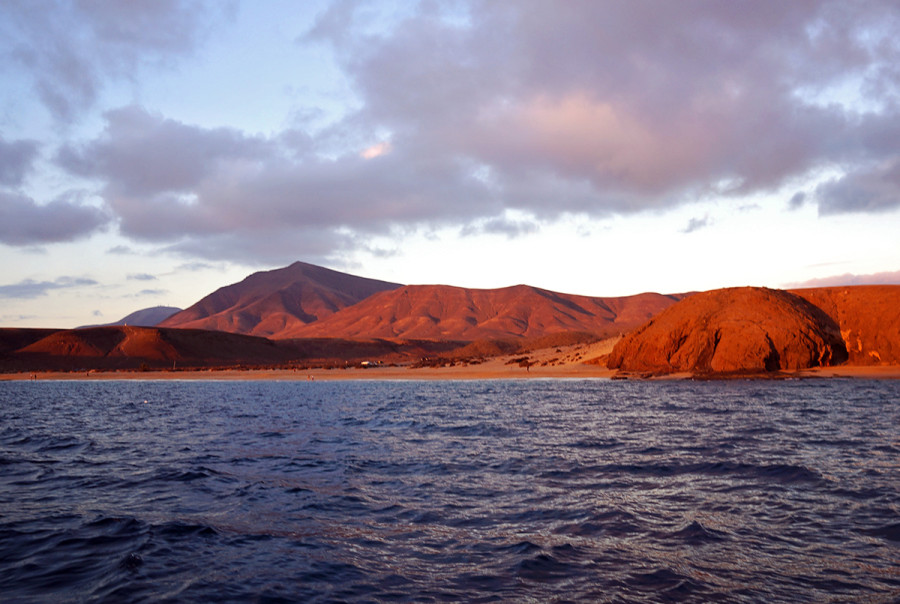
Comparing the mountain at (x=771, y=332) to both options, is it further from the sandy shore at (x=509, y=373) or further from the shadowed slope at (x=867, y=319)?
the sandy shore at (x=509, y=373)

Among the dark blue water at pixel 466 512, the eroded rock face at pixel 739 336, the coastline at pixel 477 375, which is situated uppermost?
the eroded rock face at pixel 739 336

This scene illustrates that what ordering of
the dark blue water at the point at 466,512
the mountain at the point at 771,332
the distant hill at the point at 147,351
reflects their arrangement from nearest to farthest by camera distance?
the dark blue water at the point at 466,512, the mountain at the point at 771,332, the distant hill at the point at 147,351

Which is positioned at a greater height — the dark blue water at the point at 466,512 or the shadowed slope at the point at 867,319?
the shadowed slope at the point at 867,319

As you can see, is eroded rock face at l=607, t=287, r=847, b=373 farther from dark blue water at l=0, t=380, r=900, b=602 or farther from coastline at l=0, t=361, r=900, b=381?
dark blue water at l=0, t=380, r=900, b=602

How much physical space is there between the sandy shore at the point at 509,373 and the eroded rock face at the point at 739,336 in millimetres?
1824

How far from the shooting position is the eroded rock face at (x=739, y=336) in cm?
4559

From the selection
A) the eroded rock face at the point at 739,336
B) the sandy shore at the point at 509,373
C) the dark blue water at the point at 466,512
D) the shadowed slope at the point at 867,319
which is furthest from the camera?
the shadowed slope at the point at 867,319

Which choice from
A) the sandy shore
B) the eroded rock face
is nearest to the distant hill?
the sandy shore

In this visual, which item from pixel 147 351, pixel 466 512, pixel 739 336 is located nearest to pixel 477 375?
pixel 739 336

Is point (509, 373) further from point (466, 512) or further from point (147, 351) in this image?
point (147, 351)

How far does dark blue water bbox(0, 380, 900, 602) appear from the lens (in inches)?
295

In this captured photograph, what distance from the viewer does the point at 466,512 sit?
34.6 ft

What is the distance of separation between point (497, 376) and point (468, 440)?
40275mm

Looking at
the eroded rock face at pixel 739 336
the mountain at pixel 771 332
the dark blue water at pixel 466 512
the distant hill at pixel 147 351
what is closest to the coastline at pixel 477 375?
the eroded rock face at pixel 739 336
